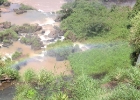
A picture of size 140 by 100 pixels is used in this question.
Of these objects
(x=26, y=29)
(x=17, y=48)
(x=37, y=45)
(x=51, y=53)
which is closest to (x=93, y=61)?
(x=51, y=53)

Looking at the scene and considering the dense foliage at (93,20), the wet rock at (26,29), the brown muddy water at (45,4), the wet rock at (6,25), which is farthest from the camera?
the brown muddy water at (45,4)

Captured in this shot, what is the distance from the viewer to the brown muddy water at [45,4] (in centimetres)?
3438

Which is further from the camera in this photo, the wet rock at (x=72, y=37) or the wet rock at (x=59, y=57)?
the wet rock at (x=72, y=37)

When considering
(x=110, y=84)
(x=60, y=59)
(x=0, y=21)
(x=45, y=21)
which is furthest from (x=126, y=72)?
(x=0, y=21)

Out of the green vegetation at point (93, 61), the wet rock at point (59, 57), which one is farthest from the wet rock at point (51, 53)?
the wet rock at point (59, 57)

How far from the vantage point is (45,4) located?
3550 centimetres

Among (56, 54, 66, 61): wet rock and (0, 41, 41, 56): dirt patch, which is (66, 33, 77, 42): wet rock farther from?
(0, 41, 41, 56): dirt patch

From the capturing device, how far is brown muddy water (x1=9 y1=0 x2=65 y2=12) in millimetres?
→ 34375

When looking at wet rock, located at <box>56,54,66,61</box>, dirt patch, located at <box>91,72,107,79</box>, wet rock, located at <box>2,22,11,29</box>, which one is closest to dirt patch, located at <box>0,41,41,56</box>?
wet rock, located at <box>56,54,66,61</box>

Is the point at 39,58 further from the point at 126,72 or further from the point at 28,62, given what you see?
the point at 126,72

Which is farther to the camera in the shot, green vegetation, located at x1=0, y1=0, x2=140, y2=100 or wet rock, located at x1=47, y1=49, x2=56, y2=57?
wet rock, located at x1=47, y1=49, x2=56, y2=57

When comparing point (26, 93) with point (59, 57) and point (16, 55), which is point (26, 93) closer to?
point (59, 57)

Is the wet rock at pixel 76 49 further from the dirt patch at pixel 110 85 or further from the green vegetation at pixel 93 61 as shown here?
the dirt patch at pixel 110 85

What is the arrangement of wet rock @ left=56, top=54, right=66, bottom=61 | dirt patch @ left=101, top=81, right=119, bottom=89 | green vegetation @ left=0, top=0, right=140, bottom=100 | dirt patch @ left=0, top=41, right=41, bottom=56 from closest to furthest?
green vegetation @ left=0, top=0, right=140, bottom=100 < dirt patch @ left=101, top=81, right=119, bottom=89 < wet rock @ left=56, top=54, right=66, bottom=61 < dirt patch @ left=0, top=41, right=41, bottom=56
